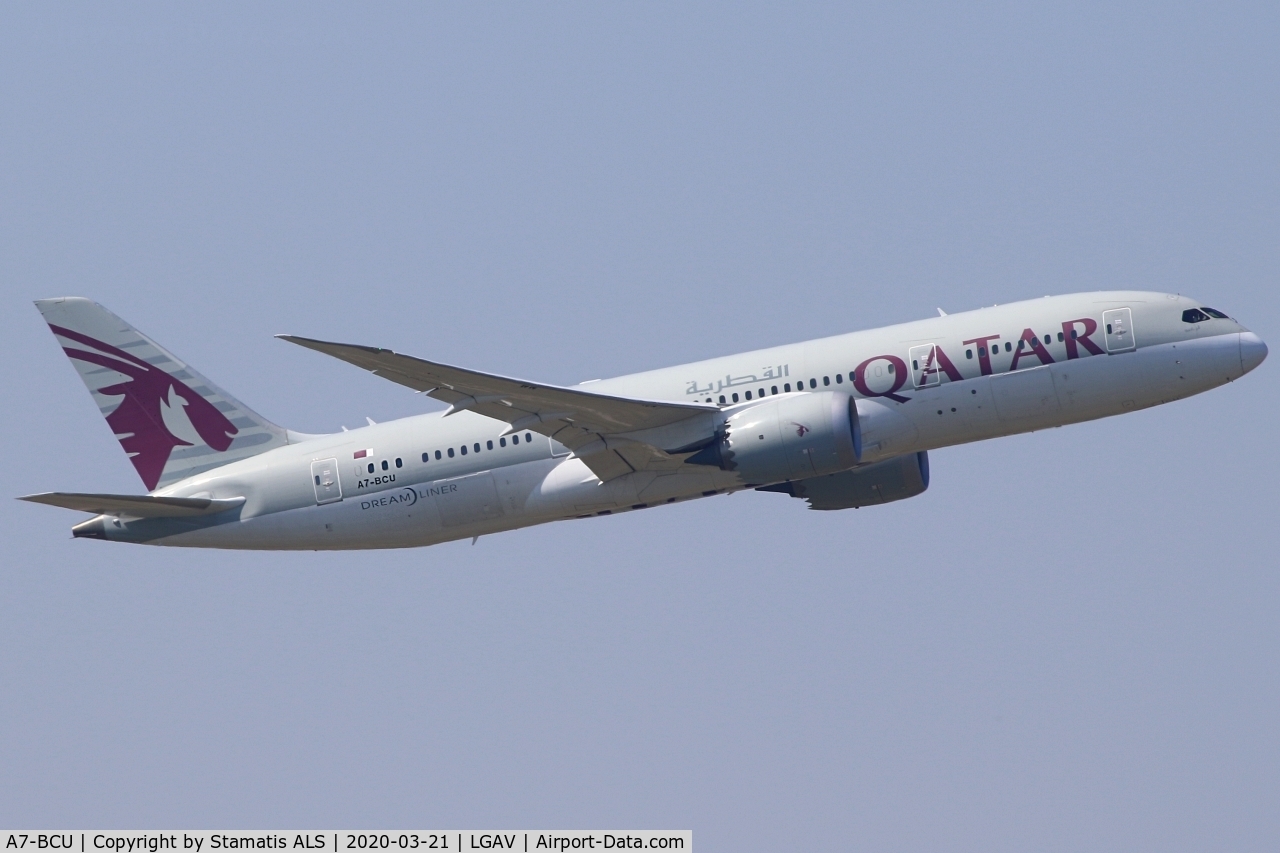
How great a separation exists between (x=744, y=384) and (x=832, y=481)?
5250mm

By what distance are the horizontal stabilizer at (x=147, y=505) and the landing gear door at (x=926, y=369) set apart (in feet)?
58.4

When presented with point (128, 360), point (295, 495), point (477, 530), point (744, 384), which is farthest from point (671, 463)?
point (128, 360)

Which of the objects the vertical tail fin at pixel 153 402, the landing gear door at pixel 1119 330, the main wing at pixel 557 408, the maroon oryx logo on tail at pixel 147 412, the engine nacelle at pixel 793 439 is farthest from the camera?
the maroon oryx logo on tail at pixel 147 412

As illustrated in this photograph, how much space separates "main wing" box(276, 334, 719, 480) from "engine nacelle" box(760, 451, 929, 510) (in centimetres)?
518

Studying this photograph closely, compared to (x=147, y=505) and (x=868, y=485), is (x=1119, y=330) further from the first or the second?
(x=147, y=505)

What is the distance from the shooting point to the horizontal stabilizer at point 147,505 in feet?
153

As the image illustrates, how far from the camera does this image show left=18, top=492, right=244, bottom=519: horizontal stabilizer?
46.8m

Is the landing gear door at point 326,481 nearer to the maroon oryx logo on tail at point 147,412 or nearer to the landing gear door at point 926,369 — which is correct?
the maroon oryx logo on tail at point 147,412

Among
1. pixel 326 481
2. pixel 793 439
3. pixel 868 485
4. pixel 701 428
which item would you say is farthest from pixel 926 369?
pixel 326 481

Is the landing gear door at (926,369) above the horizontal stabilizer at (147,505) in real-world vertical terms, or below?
above

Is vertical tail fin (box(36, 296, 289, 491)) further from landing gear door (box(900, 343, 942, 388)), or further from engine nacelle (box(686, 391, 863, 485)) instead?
landing gear door (box(900, 343, 942, 388))

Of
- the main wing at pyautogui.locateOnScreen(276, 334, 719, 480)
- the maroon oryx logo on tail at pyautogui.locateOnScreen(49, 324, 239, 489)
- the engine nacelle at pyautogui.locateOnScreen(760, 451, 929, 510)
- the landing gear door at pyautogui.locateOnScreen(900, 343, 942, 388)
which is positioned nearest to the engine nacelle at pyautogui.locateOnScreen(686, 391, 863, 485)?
the main wing at pyautogui.locateOnScreen(276, 334, 719, 480)

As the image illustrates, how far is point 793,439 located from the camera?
43.5 metres

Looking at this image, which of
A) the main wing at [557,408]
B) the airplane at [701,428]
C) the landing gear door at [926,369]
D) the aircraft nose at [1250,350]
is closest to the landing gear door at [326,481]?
the airplane at [701,428]
